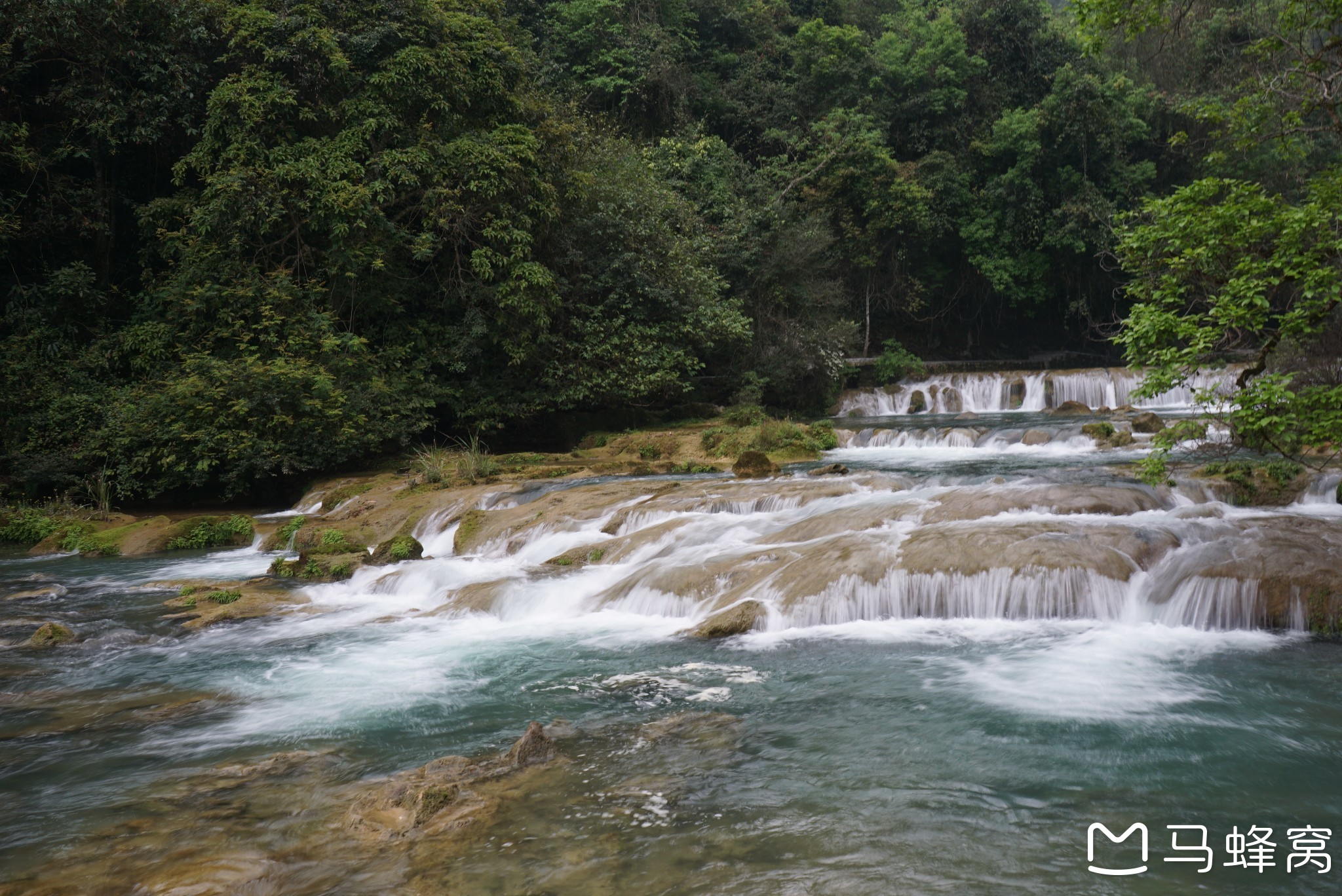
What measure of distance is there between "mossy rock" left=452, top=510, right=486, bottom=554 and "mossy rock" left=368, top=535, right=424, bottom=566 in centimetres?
59

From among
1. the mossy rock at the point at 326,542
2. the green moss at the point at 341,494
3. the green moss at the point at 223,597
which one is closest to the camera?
the green moss at the point at 223,597

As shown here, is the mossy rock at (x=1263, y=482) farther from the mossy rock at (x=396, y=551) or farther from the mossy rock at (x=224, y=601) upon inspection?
the mossy rock at (x=224, y=601)

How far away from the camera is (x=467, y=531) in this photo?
1165 centimetres

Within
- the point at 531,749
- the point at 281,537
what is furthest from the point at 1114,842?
the point at 281,537

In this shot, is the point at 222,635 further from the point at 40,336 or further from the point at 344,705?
the point at 40,336

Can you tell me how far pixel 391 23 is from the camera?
55.4 ft

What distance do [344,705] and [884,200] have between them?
26.2m

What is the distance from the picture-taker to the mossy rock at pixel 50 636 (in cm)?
758

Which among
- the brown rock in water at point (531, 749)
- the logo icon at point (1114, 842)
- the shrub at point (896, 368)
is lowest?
the logo icon at point (1114, 842)

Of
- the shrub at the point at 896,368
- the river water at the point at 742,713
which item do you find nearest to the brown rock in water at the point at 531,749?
the river water at the point at 742,713

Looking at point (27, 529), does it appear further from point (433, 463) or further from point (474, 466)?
point (474, 466)

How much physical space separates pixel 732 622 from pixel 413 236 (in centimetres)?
1269

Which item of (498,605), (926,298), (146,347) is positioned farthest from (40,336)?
(926,298)

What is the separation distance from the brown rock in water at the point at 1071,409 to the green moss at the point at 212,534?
18245 mm
